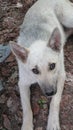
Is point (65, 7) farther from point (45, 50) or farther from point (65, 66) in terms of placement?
point (45, 50)

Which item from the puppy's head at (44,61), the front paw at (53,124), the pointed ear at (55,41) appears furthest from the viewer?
the front paw at (53,124)

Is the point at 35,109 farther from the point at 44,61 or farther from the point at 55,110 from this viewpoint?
the point at 44,61

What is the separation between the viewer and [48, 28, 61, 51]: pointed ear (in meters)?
5.37

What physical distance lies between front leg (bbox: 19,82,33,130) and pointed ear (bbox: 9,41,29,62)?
25.0 inches

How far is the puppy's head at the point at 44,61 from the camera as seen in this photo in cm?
523

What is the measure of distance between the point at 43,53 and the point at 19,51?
0.34 m

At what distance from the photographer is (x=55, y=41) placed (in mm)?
5477

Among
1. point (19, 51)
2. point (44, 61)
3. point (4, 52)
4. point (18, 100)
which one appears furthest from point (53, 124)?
point (4, 52)

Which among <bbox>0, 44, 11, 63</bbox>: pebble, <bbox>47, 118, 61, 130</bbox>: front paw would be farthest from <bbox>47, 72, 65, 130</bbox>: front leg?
<bbox>0, 44, 11, 63</bbox>: pebble

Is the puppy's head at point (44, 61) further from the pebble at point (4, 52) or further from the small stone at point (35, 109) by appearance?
the pebble at point (4, 52)

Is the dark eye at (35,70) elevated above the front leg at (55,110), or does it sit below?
above

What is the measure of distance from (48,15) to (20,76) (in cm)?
129

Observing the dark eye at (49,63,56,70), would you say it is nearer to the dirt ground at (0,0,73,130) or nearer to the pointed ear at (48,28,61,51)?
the pointed ear at (48,28,61,51)

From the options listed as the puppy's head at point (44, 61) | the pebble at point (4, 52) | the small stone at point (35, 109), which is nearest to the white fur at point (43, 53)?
the puppy's head at point (44, 61)
